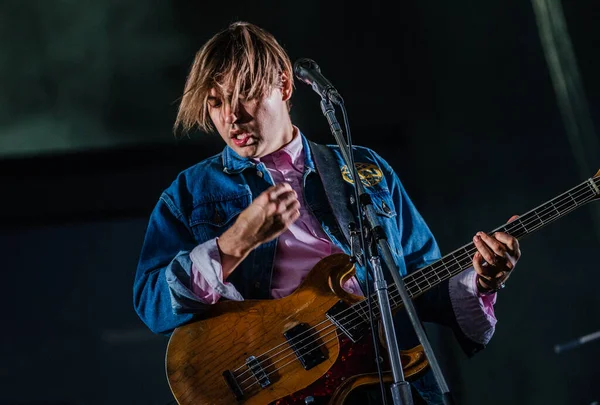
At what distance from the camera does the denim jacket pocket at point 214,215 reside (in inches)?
79.0

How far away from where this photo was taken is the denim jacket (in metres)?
1.82

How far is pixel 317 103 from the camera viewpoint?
2.99 metres

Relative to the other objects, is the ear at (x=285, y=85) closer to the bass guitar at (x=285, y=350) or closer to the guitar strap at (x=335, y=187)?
the guitar strap at (x=335, y=187)

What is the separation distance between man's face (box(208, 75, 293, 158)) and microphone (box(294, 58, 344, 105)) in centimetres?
25

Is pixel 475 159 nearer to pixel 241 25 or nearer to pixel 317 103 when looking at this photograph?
pixel 317 103

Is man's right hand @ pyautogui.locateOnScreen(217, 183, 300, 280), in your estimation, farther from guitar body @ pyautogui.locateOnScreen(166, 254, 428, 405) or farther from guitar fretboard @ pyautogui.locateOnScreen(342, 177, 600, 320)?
guitar fretboard @ pyautogui.locateOnScreen(342, 177, 600, 320)

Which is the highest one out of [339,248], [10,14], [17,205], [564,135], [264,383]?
[10,14]

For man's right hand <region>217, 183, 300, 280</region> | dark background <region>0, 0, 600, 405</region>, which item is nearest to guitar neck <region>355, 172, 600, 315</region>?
man's right hand <region>217, 183, 300, 280</region>

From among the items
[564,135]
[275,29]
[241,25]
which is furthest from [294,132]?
[564,135]

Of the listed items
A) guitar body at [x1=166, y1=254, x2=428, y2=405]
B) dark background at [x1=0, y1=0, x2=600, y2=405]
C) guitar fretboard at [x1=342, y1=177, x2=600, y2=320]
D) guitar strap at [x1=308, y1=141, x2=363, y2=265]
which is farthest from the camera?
dark background at [x1=0, y1=0, x2=600, y2=405]

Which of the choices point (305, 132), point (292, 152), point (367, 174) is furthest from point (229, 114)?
point (305, 132)

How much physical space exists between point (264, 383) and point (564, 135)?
79.3 inches

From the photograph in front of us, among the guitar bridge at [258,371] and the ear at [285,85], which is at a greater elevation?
the ear at [285,85]

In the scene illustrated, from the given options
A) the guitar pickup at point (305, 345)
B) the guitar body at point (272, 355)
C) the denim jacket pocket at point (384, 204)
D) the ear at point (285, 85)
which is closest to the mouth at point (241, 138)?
the ear at point (285, 85)
